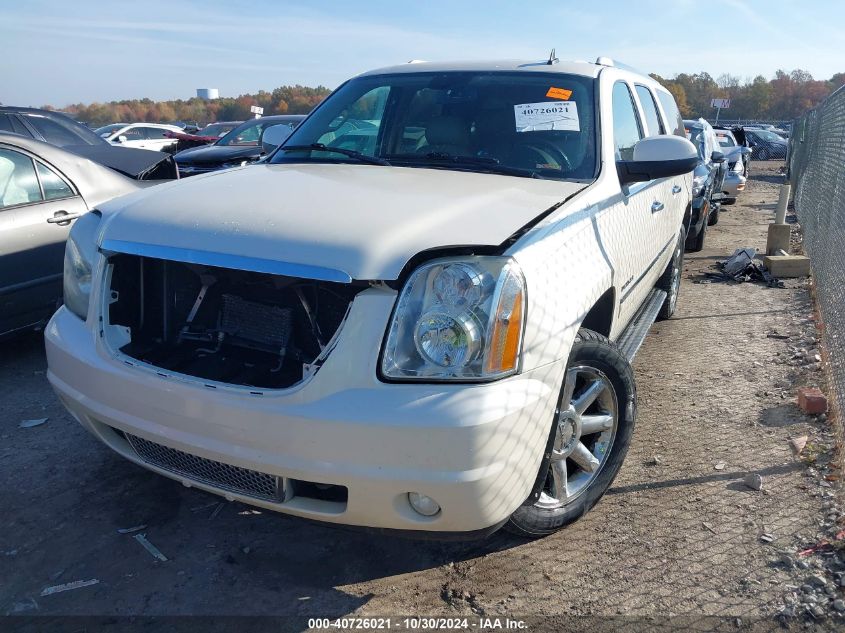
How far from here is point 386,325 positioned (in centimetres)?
219

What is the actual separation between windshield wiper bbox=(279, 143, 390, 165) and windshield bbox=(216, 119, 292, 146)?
9176 mm

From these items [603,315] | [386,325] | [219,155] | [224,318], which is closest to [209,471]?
[224,318]

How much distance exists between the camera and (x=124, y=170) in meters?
5.89

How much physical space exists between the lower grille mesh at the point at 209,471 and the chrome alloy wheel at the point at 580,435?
1.01 meters

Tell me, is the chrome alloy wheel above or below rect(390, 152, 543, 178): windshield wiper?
below

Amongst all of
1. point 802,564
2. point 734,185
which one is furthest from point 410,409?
point 734,185

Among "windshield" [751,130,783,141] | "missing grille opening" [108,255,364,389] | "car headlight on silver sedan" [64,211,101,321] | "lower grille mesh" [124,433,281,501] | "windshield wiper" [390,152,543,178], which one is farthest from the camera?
"windshield" [751,130,783,141]

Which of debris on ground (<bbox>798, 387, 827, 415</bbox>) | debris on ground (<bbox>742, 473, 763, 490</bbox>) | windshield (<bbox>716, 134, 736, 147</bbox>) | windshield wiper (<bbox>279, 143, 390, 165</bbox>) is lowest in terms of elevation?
debris on ground (<bbox>742, 473, 763, 490</bbox>)

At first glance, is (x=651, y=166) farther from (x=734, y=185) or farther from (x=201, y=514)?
(x=734, y=185)

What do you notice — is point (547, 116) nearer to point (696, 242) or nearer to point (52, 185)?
point (52, 185)

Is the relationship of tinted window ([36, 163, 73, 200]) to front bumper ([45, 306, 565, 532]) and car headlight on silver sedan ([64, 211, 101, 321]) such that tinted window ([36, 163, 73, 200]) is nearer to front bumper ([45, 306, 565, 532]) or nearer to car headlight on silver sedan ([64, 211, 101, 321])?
car headlight on silver sedan ([64, 211, 101, 321])

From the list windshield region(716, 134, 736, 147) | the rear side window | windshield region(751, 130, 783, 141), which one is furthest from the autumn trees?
the rear side window

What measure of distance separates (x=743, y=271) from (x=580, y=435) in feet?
19.4

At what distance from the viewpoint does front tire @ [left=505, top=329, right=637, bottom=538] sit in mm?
2717
